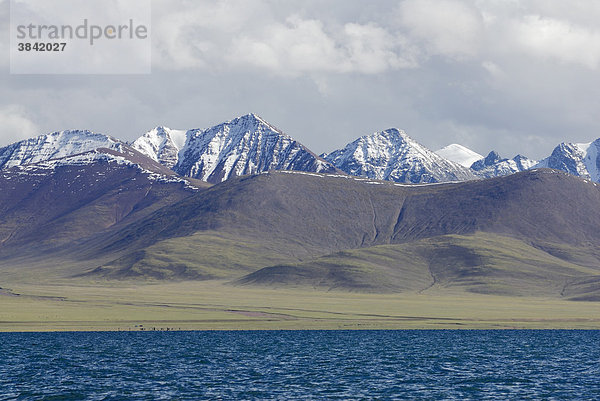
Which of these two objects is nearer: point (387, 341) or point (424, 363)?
point (424, 363)

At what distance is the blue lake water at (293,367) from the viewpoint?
76.3m

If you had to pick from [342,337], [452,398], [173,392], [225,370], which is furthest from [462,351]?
[173,392]

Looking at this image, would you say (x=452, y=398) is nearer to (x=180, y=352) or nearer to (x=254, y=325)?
(x=180, y=352)

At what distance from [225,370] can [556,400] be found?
38.6 metres

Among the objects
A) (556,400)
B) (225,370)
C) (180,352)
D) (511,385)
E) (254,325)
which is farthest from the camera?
(254,325)

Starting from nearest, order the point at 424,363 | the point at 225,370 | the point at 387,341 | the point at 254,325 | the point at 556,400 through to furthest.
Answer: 1. the point at 556,400
2. the point at 225,370
3. the point at 424,363
4. the point at 387,341
5. the point at 254,325

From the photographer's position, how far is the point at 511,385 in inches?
3248

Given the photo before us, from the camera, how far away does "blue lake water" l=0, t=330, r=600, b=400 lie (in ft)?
250

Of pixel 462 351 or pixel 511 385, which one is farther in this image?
pixel 462 351

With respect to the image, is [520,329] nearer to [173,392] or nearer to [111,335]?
[111,335]

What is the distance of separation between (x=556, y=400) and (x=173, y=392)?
33.6 m

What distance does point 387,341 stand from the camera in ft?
497

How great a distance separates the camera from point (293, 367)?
99312 millimetres

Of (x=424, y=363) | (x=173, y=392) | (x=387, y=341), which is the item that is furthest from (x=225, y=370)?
(x=387, y=341)
